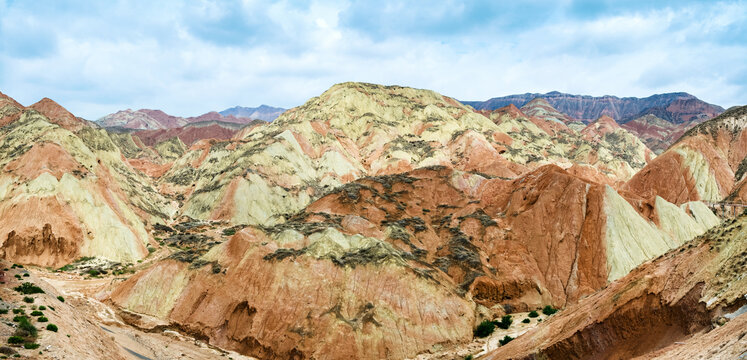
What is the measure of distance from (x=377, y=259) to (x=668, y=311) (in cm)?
2634

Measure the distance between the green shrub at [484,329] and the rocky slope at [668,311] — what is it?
1362 centimetres

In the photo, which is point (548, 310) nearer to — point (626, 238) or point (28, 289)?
point (626, 238)

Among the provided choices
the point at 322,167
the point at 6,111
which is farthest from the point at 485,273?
the point at 6,111

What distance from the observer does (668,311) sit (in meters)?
21.2

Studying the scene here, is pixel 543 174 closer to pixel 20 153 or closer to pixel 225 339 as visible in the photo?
pixel 225 339

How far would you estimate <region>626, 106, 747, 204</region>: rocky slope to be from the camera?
8756cm

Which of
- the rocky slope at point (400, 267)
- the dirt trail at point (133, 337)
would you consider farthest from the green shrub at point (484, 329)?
the dirt trail at point (133, 337)

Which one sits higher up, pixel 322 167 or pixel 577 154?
pixel 322 167

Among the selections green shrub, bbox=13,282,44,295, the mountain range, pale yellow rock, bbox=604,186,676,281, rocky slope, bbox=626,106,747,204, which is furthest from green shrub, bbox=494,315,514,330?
rocky slope, bbox=626,106,747,204

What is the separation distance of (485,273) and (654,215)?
27.6 metres

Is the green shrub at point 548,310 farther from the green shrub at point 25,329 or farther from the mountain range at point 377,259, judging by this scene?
the green shrub at point 25,329

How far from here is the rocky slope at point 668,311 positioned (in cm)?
1759

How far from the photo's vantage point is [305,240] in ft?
155

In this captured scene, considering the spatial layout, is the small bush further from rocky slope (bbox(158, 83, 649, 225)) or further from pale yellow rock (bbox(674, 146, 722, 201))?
pale yellow rock (bbox(674, 146, 722, 201))
